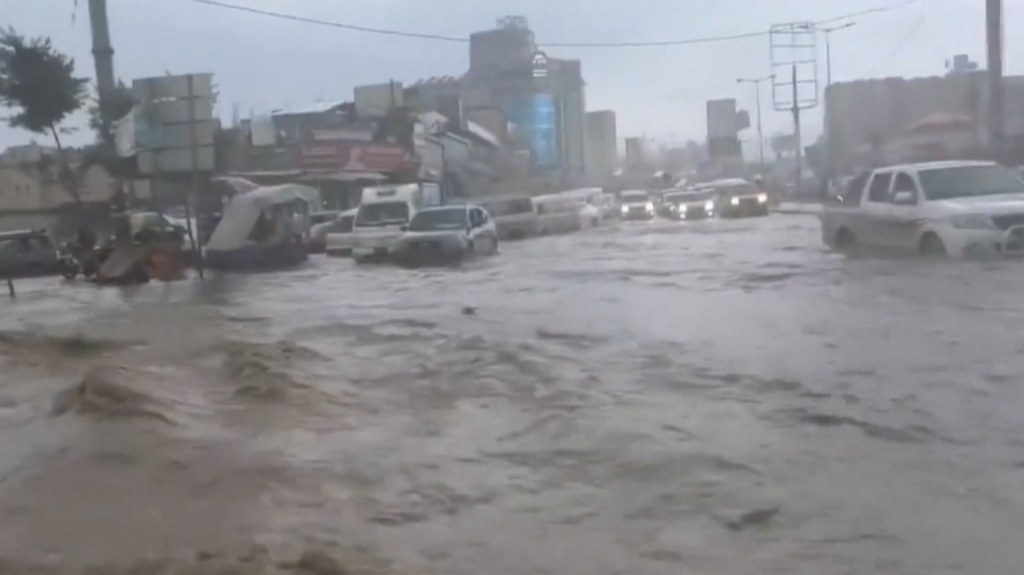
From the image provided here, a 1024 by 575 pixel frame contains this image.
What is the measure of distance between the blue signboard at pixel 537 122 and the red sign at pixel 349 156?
4433cm

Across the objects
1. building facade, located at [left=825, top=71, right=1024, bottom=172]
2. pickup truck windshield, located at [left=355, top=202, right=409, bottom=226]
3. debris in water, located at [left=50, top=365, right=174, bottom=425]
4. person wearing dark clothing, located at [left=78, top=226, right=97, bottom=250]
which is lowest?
debris in water, located at [left=50, top=365, right=174, bottom=425]

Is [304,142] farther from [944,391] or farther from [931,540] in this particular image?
[931,540]

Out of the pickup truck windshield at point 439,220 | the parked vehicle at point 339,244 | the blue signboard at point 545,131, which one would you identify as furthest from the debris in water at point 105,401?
the blue signboard at point 545,131

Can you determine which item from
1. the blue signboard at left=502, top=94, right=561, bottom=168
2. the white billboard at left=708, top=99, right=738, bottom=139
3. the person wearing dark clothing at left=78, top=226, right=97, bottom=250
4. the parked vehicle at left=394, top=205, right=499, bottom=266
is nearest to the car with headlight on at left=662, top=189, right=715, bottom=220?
the parked vehicle at left=394, top=205, right=499, bottom=266

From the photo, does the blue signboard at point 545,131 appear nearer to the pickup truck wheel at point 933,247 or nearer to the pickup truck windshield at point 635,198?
the pickup truck windshield at point 635,198

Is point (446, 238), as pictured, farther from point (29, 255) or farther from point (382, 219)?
point (29, 255)

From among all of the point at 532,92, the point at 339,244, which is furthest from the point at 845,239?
the point at 532,92

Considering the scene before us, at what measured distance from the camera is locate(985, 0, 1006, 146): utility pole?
85.1 ft

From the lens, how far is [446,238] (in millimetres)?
23750

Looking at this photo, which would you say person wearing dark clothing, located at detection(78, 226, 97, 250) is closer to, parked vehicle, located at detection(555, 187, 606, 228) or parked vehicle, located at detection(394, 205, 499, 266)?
parked vehicle, located at detection(394, 205, 499, 266)

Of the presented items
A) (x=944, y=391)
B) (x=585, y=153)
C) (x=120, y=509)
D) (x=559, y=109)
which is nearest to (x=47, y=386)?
(x=120, y=509)

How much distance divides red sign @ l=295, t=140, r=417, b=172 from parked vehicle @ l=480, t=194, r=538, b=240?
755cm

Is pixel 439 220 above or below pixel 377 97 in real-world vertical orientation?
below

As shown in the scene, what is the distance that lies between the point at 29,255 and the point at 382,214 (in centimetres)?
765
